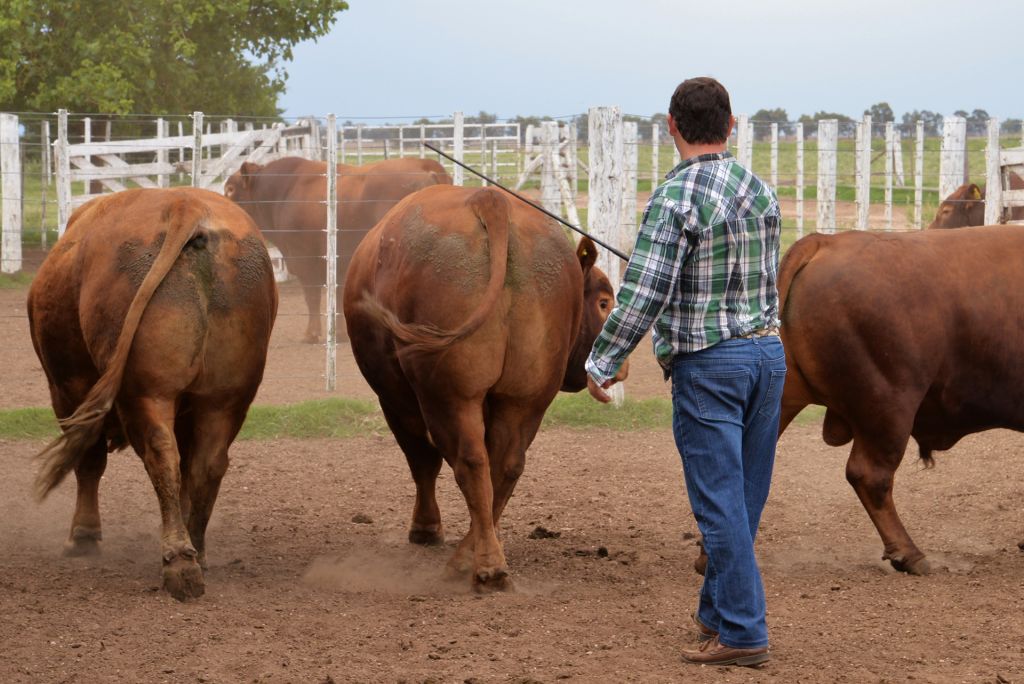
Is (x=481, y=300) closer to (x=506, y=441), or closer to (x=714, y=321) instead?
(x=506, y=441)

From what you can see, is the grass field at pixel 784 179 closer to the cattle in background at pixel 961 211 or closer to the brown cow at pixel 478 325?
the cattle in background at pixel 961 211

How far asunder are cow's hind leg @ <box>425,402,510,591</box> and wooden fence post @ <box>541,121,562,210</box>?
581 cm

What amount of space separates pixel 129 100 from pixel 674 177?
20213 mm

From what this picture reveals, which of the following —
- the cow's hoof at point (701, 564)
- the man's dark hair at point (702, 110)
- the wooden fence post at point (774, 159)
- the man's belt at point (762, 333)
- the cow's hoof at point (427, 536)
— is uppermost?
the wooden fence post at point (774, 159)

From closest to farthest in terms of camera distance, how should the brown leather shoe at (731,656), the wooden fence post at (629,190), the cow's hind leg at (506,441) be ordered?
the brown leather shoe at (731,656)
the cow's hind leg at (506,441)
the wooden fence post at (629,190)

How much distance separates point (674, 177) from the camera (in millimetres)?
4055

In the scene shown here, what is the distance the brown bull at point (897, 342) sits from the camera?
557 centimetres

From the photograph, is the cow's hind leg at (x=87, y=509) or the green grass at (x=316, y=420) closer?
the cow's hind leg at (x=87, y=509)

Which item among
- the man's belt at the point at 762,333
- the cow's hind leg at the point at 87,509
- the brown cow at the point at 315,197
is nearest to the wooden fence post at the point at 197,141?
the brown cow at the point at 315,197

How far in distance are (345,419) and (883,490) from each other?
440 cm

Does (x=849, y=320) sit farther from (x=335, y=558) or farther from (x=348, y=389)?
(x=348, y=389)

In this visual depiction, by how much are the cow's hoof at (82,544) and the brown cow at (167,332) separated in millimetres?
695

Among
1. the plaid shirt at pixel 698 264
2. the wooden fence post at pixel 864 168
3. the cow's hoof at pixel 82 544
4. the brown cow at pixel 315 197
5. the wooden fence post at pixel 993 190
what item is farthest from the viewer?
the brown cow at pixel 315 197

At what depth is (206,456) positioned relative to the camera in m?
5.39
